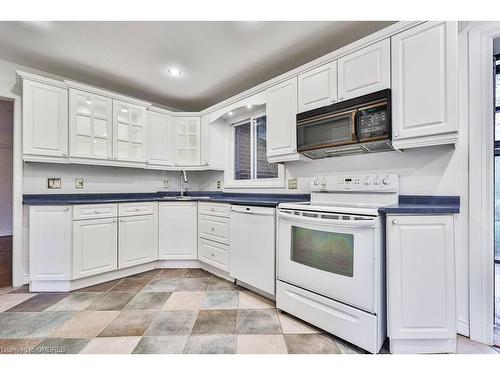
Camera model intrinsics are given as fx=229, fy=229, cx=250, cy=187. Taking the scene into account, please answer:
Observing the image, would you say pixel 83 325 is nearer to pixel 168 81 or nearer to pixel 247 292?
pixel 247 292

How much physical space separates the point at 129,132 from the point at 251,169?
68.2 inches

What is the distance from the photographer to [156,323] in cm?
182

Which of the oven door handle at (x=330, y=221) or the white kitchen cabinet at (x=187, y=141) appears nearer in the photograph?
the oven door handle at (x=330, y=221)

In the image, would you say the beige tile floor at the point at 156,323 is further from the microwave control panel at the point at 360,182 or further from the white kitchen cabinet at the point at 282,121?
the white kitchen cabinet at the point at 282,121

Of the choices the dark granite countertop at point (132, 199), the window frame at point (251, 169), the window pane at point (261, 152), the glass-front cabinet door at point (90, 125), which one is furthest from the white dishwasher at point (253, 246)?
the glass-front cabinet door at point (90, 125)

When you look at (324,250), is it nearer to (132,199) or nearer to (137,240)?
(137,240)

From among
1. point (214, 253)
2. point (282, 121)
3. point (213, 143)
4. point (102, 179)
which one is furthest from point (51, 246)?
point (282, 121)

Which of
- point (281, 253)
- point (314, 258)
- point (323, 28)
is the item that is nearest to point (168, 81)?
point (323, 28)

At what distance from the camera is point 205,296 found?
2.30 meters

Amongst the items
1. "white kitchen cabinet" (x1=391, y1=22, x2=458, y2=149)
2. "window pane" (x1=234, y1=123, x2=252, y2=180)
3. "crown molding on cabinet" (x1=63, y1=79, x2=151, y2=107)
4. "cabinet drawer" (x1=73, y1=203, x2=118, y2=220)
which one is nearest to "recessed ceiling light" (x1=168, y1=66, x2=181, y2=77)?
"crown molding on cabinet" (x1=63, y1=79, x2=151, y2=107)

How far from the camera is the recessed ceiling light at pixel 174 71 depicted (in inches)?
108

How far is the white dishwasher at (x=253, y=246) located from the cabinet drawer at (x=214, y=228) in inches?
5.2

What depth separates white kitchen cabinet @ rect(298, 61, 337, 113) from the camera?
204cm

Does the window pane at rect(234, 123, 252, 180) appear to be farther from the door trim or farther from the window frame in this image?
the door trim
